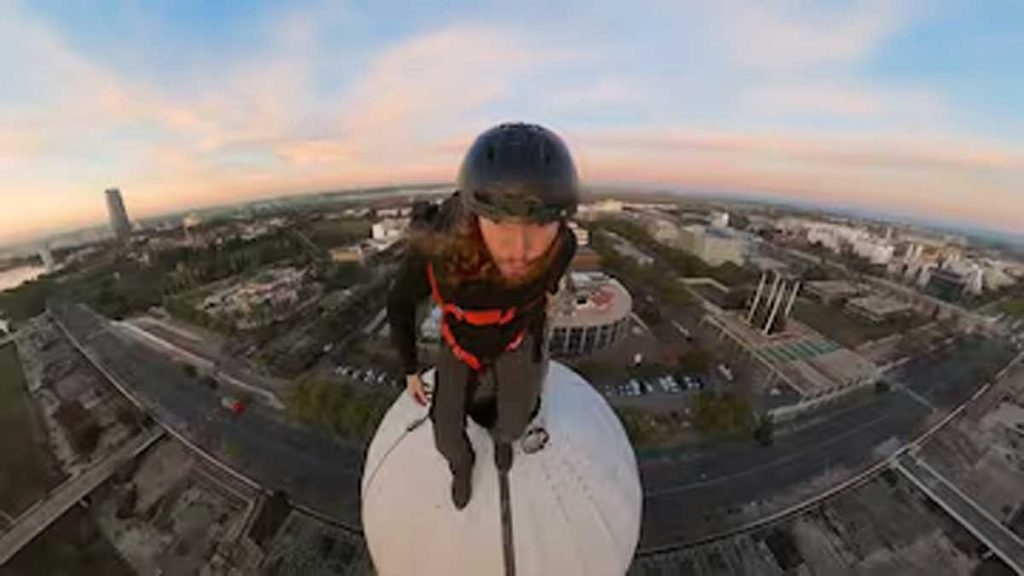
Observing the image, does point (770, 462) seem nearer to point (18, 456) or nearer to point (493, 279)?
point (493, 279)

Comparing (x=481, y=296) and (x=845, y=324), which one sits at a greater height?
(x=481, y=296)

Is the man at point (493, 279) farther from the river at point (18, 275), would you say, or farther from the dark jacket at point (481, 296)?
the river at point (18, 275)

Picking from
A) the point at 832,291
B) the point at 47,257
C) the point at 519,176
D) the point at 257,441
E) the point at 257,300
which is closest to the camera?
the point at 519,176

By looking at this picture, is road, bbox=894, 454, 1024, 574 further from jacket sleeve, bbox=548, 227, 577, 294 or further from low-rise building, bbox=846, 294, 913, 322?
jacket sleeve, bbox=548, 227, 577, 294

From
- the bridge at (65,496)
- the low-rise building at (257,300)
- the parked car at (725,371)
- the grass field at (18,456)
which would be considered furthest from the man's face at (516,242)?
the low-rise building at (257,300)

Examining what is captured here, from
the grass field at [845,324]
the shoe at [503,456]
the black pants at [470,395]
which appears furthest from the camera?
the grass field at [845,324]

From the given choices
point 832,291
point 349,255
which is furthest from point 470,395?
point 832,291

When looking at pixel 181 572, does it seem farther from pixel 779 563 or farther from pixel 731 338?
pixel 731 338
